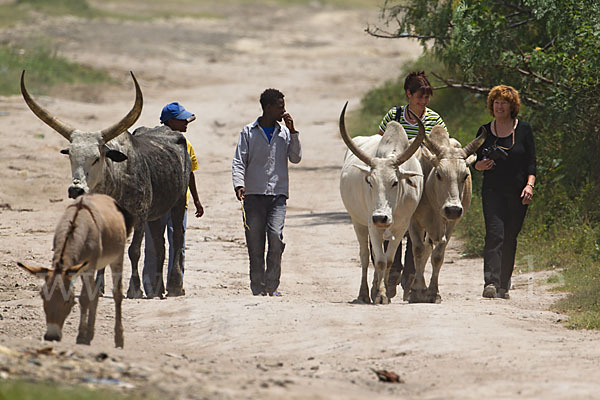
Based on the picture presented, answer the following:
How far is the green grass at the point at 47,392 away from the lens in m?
4.94

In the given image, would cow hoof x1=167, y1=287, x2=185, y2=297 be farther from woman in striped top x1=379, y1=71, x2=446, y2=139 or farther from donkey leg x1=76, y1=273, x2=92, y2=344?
donkey leg x1=76, y1=273, x2=92, y2=344

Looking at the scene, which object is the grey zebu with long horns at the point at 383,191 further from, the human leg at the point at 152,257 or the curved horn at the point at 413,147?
the human leg at the point at 152,257

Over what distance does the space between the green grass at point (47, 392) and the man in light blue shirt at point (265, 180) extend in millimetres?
4301

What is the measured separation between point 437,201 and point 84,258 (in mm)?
3547

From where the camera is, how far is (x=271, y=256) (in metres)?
9.54

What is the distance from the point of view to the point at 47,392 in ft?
16.6

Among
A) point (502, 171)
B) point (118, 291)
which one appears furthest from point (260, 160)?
point (118, 291)

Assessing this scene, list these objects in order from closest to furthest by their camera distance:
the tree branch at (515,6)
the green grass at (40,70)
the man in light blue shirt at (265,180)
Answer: the man in light blue shirt at (265,180)
the tree branch at (515,6)
the green grass at (40,70)

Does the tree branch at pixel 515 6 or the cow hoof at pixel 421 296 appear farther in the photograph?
the tree branch at pixel 515 6

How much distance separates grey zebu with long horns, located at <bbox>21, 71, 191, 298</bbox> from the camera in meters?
8.68

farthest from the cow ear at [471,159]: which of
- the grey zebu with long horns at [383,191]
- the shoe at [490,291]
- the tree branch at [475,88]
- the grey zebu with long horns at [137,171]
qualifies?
the tree branch at [475,88]

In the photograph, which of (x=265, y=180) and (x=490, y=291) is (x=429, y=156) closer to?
(x=490, y=291)

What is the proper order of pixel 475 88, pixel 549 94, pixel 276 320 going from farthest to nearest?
pixel 475 88 → pixel 549 94 → pixel 276 320

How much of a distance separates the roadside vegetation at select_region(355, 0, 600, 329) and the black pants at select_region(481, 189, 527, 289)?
100 cm
